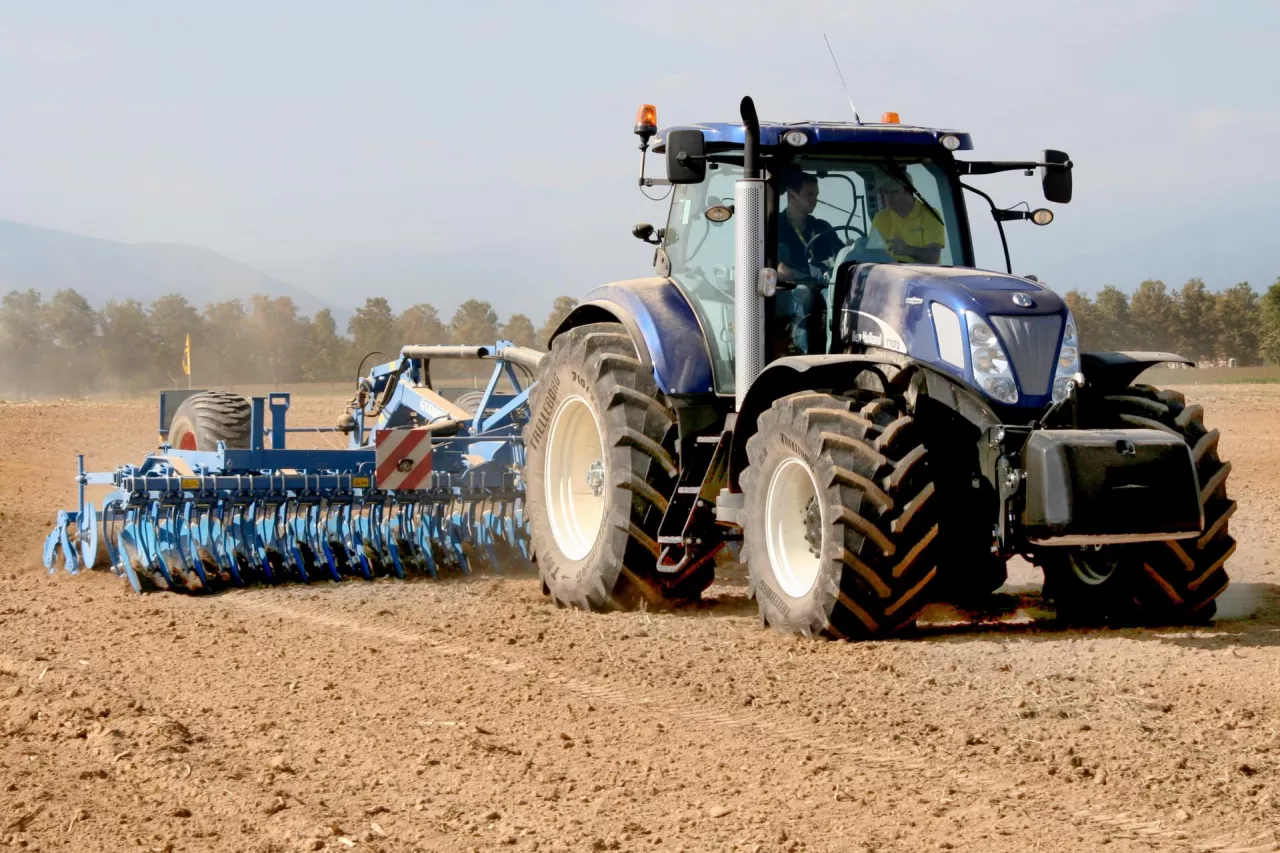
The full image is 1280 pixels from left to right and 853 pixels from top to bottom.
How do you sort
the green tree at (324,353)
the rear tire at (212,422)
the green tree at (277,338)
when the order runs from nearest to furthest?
the rear tire at (212,422) → the green tree at (277,338) → the green tree at (324,353)

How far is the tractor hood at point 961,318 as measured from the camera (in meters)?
6.10

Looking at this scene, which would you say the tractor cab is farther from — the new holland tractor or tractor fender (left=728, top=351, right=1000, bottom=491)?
tractor fender (left=728, top=351, right=1000, bottom=491)

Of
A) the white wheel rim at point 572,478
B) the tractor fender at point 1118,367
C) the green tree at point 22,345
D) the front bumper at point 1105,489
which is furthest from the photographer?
the green tree at point 22,345

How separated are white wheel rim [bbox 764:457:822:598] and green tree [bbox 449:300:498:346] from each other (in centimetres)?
5478

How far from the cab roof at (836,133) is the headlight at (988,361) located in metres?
1.28

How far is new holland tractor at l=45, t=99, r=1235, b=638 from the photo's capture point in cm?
592

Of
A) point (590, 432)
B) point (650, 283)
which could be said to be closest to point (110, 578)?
point (590, 432)

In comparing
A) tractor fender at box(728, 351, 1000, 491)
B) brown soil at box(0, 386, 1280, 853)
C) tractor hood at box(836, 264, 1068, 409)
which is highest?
tractor hood at box(836, 264, 1068, 409)

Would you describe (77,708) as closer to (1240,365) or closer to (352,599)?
(352,599)

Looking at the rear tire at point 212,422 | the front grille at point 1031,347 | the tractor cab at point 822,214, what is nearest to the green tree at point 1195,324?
the rear tire at point 212,422

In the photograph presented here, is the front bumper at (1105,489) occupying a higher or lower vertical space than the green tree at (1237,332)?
lower

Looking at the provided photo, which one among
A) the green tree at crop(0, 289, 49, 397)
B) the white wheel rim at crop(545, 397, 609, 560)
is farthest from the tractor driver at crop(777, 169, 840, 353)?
the green tree at crop(0, 289, 49, 397)

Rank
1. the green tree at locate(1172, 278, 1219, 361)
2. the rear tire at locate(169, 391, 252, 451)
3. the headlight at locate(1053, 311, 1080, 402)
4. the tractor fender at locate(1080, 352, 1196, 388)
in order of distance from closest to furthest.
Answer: the headlight at locate(1053, 311, 1080, 402)
the tractor fender at locate(1080, 352, 1196, 388)
the rear tire at locate(169, 391, 252, 451)
the green tree at locate(1172, 278, 1219, 361)

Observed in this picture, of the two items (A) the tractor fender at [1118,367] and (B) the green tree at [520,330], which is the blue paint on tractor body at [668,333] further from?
(B) the green tree at [520,330]
